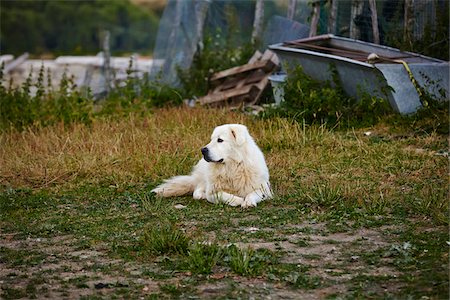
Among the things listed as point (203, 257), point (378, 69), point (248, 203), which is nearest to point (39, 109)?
point (378, 69)

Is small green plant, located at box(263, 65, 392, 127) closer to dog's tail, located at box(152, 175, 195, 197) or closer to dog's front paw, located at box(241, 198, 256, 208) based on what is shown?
dog's tail, located at box(152, 175, 195, 197)

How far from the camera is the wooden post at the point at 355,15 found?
1360 cm

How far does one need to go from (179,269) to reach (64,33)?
134 feet

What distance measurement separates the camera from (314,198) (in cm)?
780

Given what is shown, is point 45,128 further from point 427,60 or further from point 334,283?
point 334,283

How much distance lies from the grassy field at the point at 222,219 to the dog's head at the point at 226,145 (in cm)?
48

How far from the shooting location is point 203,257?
6008mm

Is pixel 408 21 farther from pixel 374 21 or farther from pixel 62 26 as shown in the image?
pixel 62 26

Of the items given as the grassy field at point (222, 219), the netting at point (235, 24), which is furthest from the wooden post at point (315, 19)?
the grassy field at point (222, 219)

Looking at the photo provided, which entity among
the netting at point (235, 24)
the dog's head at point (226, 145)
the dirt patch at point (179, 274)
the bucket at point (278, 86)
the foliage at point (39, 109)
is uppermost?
the netting at point (235, 24)

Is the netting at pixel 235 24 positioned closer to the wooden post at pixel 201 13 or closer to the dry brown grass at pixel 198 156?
the wooden post at pixel 201 13

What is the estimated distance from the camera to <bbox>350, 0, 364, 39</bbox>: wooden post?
13.6 meters

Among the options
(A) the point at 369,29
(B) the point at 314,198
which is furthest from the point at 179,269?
(A) the point at 369,29

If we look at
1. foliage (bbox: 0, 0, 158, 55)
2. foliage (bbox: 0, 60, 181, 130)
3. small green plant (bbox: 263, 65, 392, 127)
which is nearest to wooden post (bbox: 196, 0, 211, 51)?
foliage (bbox: 0, 60, 181, 130)
